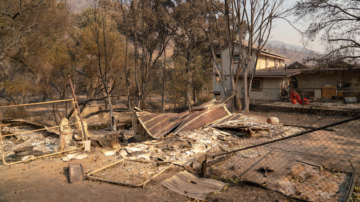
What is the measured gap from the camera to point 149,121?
10398 millimetres

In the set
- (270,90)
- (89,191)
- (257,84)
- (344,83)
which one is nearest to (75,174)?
(89,191)

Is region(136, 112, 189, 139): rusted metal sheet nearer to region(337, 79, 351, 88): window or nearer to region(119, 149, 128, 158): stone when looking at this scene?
region(119, 149, 128, 158): stone

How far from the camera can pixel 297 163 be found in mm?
5516

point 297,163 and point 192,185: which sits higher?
point 297,163

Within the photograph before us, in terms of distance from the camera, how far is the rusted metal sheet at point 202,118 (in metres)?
9.47

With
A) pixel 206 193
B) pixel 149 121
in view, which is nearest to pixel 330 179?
pixel 206 193

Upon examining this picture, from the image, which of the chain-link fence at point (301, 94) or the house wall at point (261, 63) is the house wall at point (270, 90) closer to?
the chain-link fence at point (301, 94)

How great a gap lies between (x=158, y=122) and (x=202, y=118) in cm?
196

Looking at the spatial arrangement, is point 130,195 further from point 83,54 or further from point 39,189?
point 83,54

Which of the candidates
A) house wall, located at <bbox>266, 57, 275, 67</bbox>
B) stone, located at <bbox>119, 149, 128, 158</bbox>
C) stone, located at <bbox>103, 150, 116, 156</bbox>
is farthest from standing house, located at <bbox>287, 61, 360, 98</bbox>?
stone, located at <bbox>103, 150, 116, 156</bbox>

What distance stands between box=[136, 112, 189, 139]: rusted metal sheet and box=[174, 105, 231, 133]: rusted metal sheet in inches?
14.9

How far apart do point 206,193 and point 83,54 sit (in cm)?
2060

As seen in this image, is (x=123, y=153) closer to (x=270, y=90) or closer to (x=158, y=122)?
(x=158, y=122)

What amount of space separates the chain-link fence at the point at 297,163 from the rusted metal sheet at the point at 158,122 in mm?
2466
